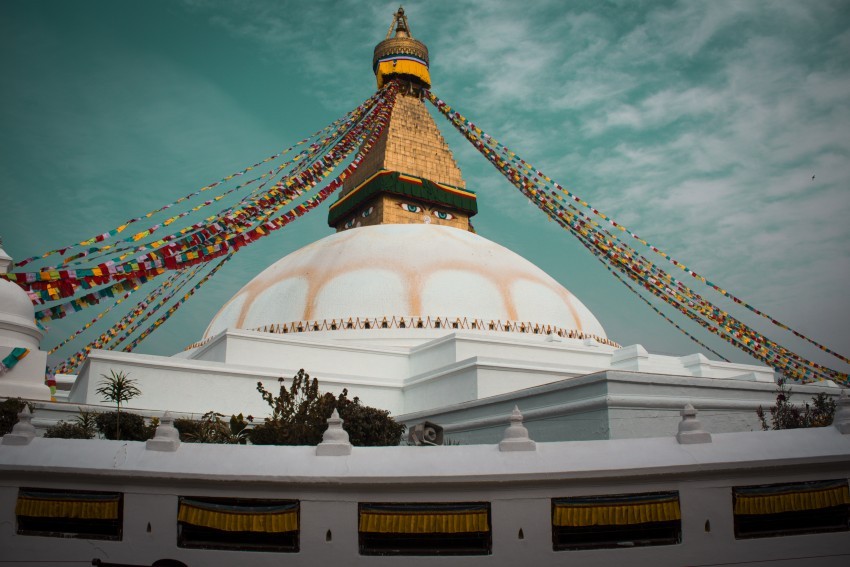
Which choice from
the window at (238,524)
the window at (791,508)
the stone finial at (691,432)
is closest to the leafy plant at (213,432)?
the window at (238,524)

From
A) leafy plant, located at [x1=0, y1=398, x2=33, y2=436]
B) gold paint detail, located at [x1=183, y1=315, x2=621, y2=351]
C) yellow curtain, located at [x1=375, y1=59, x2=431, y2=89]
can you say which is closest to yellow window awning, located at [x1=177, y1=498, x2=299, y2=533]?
leafy plant, located at [x1=0, y1=398, x2=33, y2=436]

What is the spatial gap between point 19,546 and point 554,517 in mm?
4168

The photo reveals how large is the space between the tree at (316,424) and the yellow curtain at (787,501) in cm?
443

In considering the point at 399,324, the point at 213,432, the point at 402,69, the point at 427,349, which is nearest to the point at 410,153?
the point at 402,69

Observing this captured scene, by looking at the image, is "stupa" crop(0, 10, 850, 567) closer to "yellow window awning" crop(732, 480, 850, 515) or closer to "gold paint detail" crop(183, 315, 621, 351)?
"yellow window awning" crop(732, 480, 850, 515)

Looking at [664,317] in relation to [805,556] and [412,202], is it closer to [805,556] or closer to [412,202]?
[412,202]

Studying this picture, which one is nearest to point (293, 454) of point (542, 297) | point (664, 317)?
point (542, 297)

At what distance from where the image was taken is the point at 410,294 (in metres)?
15.3

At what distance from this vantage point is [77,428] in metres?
9.46

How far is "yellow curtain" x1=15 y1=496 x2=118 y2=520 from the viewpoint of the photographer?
19.2 feet

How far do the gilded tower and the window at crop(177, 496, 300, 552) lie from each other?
1404 centimetres

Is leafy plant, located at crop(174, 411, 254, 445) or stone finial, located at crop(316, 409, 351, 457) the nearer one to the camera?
stone finial, located at crop(316, 409, 351, 457)

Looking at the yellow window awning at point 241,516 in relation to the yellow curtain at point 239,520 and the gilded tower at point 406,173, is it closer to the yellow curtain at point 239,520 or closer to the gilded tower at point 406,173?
the yellow curtain at point 239,520

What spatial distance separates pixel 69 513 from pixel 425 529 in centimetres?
281
